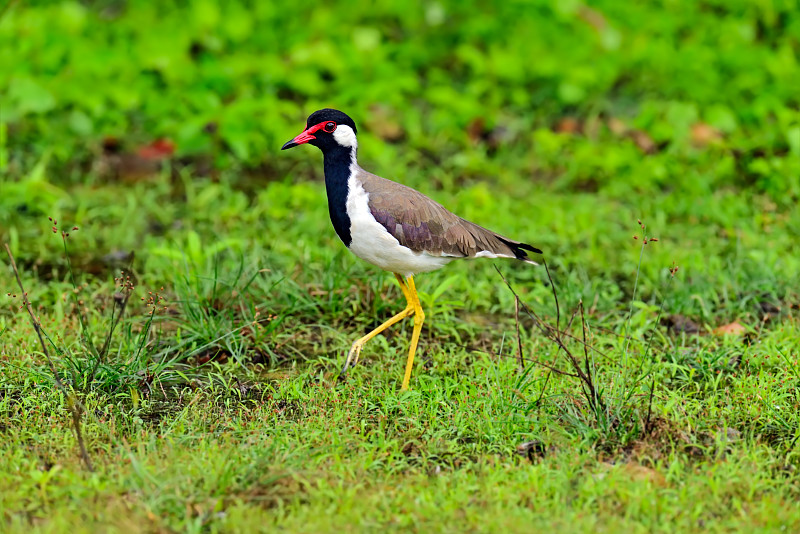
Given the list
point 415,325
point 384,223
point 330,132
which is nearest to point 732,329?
point 415,325

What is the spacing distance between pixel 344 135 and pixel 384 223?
0.53 meters

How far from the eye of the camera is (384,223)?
15.4 feet

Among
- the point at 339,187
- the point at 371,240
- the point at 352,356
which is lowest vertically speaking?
the point at 352,356

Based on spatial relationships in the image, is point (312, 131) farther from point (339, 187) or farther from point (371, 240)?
point (371, 240)

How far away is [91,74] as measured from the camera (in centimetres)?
775

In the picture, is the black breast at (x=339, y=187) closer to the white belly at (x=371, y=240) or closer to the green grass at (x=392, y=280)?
the white belly at (x=371, y=240)

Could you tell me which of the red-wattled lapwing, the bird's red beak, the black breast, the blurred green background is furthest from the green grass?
the bird's red beak

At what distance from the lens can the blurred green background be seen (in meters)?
6.49

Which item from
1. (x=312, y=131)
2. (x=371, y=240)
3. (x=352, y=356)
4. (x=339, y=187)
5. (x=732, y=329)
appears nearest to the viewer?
(x=371, y=240)

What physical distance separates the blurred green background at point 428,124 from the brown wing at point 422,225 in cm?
79

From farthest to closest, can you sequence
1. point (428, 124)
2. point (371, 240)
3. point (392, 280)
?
point (428, 124)
point (392, 280)
point (371, 240)

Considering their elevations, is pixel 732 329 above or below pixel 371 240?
below

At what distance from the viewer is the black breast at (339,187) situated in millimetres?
4723

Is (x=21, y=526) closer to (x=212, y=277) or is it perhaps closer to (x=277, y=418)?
(x=277, y=418)
